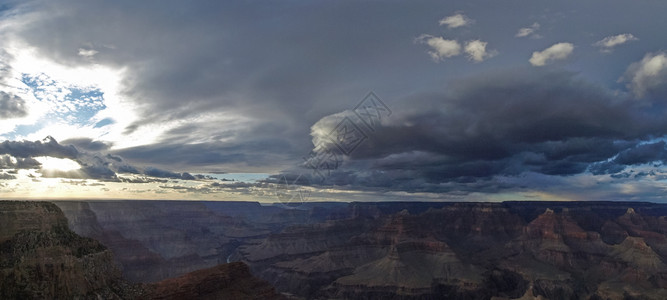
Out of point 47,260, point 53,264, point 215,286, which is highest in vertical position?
point 47,260

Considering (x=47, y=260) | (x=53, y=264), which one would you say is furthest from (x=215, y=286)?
(x=47, y=260)

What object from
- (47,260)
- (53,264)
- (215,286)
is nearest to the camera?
(47,260)

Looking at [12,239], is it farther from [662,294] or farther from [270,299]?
[662,294]

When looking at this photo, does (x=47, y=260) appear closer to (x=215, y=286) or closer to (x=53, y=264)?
(x=53, y=264)

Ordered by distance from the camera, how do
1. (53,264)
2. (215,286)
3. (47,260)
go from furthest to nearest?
(215,286) → (53,264) → (47,260)

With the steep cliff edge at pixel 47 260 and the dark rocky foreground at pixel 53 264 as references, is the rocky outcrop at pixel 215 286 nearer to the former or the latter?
the dark rocky foreground at pixel 53 264

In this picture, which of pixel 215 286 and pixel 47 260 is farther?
pixel 215 286

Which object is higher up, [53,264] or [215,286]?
[53,264]

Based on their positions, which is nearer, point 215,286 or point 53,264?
point 53,264

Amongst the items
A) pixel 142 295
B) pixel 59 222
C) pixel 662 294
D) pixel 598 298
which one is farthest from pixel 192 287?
pixel 662 294
